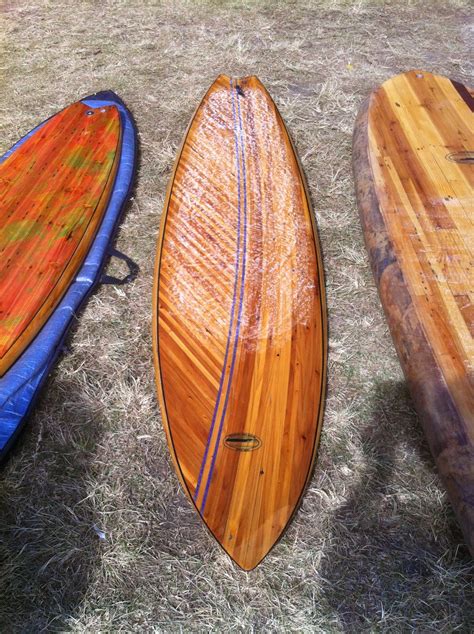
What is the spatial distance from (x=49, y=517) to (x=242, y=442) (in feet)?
2.85

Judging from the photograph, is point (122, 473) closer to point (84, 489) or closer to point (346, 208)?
point (84, 489)

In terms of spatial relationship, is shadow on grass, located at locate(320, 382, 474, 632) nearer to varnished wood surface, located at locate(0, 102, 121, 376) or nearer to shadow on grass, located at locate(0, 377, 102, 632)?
shadow on grass, located at locate(0, 377, 102, 632)

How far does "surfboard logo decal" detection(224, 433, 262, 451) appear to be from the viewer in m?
2.00

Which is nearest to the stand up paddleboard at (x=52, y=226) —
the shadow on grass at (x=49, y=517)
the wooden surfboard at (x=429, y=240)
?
the shadow on grass at (x=49, y=517)

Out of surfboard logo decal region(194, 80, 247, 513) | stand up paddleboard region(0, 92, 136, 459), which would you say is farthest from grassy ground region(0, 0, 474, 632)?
surfboard logo decal region(194, 80, 247, 513)

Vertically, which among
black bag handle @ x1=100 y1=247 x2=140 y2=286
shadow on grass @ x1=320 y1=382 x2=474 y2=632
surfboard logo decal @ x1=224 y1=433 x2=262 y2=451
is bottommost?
shadow on grass @ x1=320 y1=382 x2=474 y2=632

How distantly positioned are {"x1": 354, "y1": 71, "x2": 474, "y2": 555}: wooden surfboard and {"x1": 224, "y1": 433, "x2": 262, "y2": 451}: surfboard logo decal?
0.75 meters

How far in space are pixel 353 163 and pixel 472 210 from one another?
0.94 metres

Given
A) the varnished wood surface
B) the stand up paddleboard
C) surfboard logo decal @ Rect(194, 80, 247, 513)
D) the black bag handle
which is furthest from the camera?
the black bag handle

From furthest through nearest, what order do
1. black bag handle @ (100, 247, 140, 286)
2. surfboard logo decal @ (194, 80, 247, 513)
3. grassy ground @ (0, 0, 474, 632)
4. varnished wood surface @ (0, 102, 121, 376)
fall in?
black bag handle @ (100, 247, 140, 286) → varnished wood surface @ (0, 102, 121, 376) → surfboard logo decal @ (194, 80, 247, 513) → grassy ground @ (0, 0, 474, 632)

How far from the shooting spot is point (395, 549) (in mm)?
1984

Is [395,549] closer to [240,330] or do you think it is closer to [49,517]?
[240,330]

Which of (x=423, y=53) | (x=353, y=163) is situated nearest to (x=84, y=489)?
(x=353, y=163)

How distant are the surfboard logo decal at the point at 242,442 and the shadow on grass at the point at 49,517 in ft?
2.18
